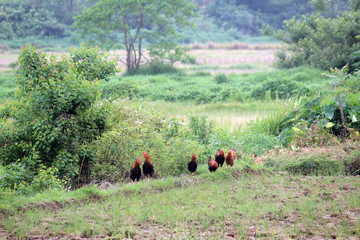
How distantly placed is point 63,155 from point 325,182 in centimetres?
452

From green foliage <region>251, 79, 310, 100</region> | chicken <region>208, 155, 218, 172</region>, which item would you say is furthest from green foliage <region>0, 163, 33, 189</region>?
green foliage <region>251, 79, 310, 100</region>

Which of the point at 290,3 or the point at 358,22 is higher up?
the point at 290,3

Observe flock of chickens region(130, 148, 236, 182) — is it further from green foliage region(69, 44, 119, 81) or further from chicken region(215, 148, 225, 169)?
green foliage region(69, 44, 119, 81)

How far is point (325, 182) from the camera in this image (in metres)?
6.16

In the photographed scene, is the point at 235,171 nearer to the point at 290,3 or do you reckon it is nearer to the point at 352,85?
the point at 352,85

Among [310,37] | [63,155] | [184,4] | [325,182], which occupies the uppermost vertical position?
[184,4]

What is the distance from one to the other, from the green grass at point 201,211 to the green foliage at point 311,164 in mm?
548

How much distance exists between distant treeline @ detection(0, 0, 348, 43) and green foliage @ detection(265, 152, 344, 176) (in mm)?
22071

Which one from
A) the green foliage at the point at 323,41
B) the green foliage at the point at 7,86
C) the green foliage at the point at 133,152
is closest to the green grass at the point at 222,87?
the green foliage at the point at 323,41

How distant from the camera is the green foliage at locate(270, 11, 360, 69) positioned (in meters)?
19.5

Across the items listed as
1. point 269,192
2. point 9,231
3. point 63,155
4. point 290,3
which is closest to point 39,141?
point 63,155

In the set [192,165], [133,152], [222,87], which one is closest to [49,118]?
[133,152]

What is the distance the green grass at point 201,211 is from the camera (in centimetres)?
451

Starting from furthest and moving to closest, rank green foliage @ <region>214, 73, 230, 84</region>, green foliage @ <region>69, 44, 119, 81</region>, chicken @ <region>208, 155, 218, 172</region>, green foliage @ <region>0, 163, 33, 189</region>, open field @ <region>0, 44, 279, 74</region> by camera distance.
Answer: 1. open field @ <region>0, 44, 279, 74</region>
2. green foliage @ <region>214, 73, 230, 84</region>
3. green foliage @ <region>69, 44, 119, 81</region>
4. chicken @ <region>208, 155, 218, 172</region>
5. green foliage @ <region>0, 163, 33, 189</region>
